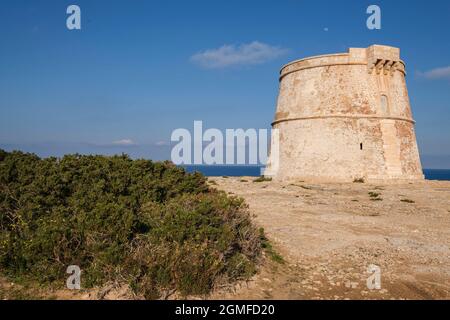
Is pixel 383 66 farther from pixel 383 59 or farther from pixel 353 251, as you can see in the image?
pixel 353 251

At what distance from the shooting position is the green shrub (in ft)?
15.0

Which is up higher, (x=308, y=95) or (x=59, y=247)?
(x=308, y=95)

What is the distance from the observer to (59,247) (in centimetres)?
479

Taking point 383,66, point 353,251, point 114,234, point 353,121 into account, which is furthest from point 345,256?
point 383,66

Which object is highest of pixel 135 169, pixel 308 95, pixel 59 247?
pixel 308 95

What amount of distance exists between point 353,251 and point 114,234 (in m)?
4.59

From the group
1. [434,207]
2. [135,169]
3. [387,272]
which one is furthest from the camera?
[434,207]

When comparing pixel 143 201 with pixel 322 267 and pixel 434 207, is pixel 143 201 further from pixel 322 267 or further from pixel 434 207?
pixel 434 207

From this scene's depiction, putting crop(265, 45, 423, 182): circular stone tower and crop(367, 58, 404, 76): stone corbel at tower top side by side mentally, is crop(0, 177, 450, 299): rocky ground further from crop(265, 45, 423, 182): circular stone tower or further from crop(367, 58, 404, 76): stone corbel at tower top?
crop(367, 58, 404, 76): stone corbel at tower top

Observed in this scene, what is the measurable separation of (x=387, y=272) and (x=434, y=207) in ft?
27.8

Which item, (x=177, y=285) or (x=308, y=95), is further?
(x=308, y=95)
